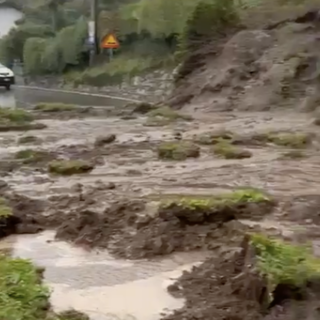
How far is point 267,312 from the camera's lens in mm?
6859

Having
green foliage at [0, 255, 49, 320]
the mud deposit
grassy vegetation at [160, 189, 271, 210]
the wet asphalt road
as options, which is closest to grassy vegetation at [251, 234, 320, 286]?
the mud deposit

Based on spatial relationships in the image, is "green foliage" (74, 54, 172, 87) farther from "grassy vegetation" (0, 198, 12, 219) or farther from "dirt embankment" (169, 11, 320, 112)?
"grassy vegetation" (0, 198, 12, 219)

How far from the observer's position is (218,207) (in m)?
10.1

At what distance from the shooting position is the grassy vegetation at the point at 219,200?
32.8 feet

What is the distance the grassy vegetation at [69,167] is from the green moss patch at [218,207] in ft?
12.0

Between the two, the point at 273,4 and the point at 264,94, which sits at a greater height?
the point at 273,4

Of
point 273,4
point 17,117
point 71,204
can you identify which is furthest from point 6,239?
point 273,4

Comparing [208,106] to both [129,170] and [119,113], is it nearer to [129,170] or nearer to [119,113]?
[119,113]

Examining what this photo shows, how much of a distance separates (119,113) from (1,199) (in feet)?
44.4

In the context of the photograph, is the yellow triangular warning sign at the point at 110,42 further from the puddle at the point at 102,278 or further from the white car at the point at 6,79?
the puddle at the point at 102,278

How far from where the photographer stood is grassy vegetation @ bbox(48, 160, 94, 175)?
547 inches

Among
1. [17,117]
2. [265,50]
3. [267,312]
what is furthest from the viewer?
[265,50]

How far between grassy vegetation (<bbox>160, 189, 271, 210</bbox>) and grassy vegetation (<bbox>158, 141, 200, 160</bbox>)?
381cm

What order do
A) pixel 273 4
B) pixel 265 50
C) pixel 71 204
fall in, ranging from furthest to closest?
pixel 273 4
pixel 265 50
pixel 71 204
